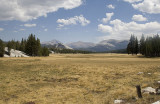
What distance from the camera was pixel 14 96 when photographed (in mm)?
13695

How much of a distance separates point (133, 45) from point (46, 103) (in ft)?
359

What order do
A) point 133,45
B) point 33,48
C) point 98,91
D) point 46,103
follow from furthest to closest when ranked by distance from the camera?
1. point 133,45
2. point 33,48
3. point 98,91
4. point 46,103

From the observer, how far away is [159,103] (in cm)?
854

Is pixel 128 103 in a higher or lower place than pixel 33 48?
lower

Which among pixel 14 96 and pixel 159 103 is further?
pixel 14 96

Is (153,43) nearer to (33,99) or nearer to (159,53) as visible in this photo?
(159,53)

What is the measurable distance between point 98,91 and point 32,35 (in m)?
94.5

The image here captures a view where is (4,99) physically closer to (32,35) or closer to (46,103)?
(46,103)

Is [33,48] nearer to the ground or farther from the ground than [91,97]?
farther from the ground

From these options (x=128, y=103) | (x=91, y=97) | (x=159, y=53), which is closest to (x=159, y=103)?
(x=128, y=103)

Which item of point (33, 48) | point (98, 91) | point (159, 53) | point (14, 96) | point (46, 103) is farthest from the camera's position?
point (33, 48)

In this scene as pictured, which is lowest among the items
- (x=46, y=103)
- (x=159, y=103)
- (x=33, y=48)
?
(x=46, y=103)

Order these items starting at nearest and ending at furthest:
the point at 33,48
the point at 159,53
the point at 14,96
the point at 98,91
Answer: the point at 14,96, the point at 98,91, the point at 159,53, the point at 33,48

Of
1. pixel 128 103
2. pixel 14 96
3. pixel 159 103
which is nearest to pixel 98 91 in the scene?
pixel 128 103
